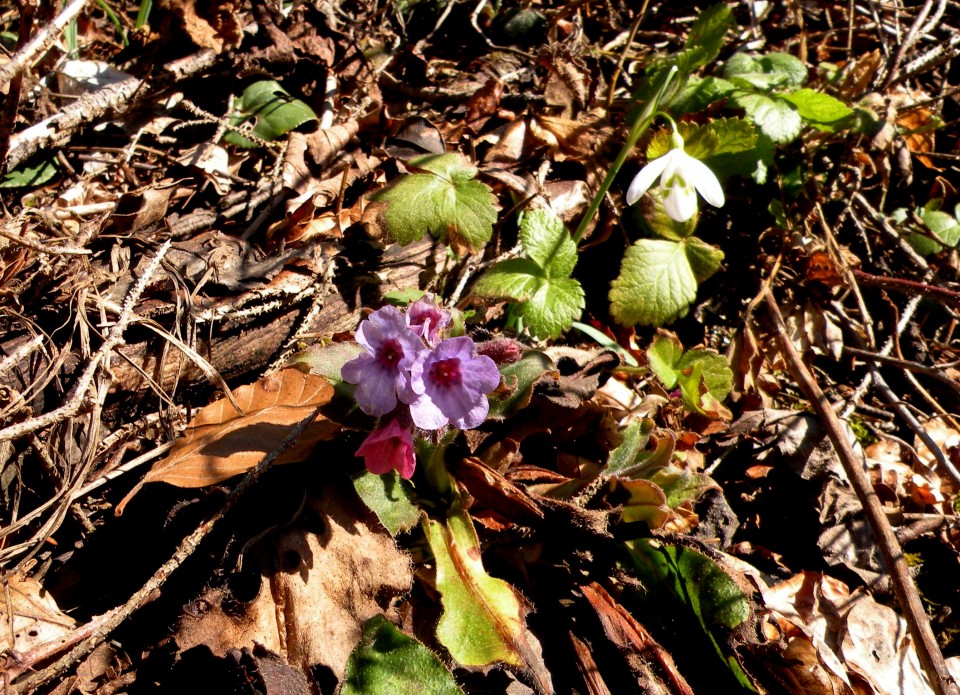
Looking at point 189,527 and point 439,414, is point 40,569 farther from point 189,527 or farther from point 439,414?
point 439,414

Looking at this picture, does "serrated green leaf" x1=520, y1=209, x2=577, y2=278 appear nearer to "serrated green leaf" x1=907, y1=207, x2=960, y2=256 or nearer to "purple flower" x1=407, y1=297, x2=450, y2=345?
"purple flower" x1=407, y1=297, x2=450, y2=345

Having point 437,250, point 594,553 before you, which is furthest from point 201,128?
point 594,553

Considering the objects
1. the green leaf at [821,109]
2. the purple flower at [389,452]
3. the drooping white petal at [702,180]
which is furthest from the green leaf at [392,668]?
the green leaf at [821,109]

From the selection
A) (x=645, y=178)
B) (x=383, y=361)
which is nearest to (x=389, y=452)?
(x=383, y=361)

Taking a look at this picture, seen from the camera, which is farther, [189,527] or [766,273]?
[766,273]

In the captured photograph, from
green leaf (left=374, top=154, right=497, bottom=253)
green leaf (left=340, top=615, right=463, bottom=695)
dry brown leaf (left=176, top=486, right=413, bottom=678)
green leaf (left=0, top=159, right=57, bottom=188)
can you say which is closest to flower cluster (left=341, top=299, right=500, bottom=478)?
dry brown leaf (left=176, top=486, right=413, bottom=678)

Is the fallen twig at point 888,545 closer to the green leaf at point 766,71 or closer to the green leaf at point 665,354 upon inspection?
the green leaf at point 665,354
